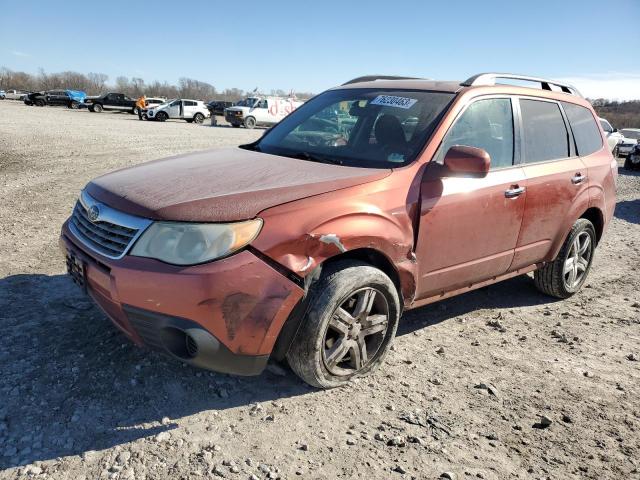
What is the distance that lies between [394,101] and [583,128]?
7.13ft

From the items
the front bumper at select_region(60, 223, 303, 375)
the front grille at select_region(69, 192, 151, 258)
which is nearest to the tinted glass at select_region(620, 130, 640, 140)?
the front bumper at select_region(60, 223, 303, 375)

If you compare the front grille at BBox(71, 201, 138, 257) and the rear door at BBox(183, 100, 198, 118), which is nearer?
the front grille at BBox(71, 201, 138, 257)

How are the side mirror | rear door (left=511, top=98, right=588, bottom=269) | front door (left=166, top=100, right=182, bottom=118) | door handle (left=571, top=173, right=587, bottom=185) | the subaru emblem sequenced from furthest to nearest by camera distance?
front door (left=166, top=100, right=182, bottom=118), door handle (left=571, top=173, right=587, bottom=185), rear door (left=511, top=98, right=588, bottom=269), the side mirror, the subaru emblem

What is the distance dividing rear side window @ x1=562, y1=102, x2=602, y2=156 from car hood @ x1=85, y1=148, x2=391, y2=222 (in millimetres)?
2506

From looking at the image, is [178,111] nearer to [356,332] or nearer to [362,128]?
[362,128]

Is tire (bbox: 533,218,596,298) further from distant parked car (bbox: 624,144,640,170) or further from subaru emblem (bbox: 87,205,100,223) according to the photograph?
distant parked car (bbox: 624,144,640,170)

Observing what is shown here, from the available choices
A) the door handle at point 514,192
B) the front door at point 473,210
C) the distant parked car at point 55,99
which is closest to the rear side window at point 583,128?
the front door at point 473,210

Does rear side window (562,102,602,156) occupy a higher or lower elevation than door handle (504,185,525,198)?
higher

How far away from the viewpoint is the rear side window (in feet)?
15.3

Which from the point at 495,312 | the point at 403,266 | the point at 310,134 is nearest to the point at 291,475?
the point at 403,266

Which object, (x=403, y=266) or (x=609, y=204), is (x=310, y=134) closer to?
(x=403, y=266)

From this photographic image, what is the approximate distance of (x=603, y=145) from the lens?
16.7 feet

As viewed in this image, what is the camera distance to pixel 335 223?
2750 millimetres

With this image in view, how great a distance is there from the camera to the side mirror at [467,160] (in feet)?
10.1
